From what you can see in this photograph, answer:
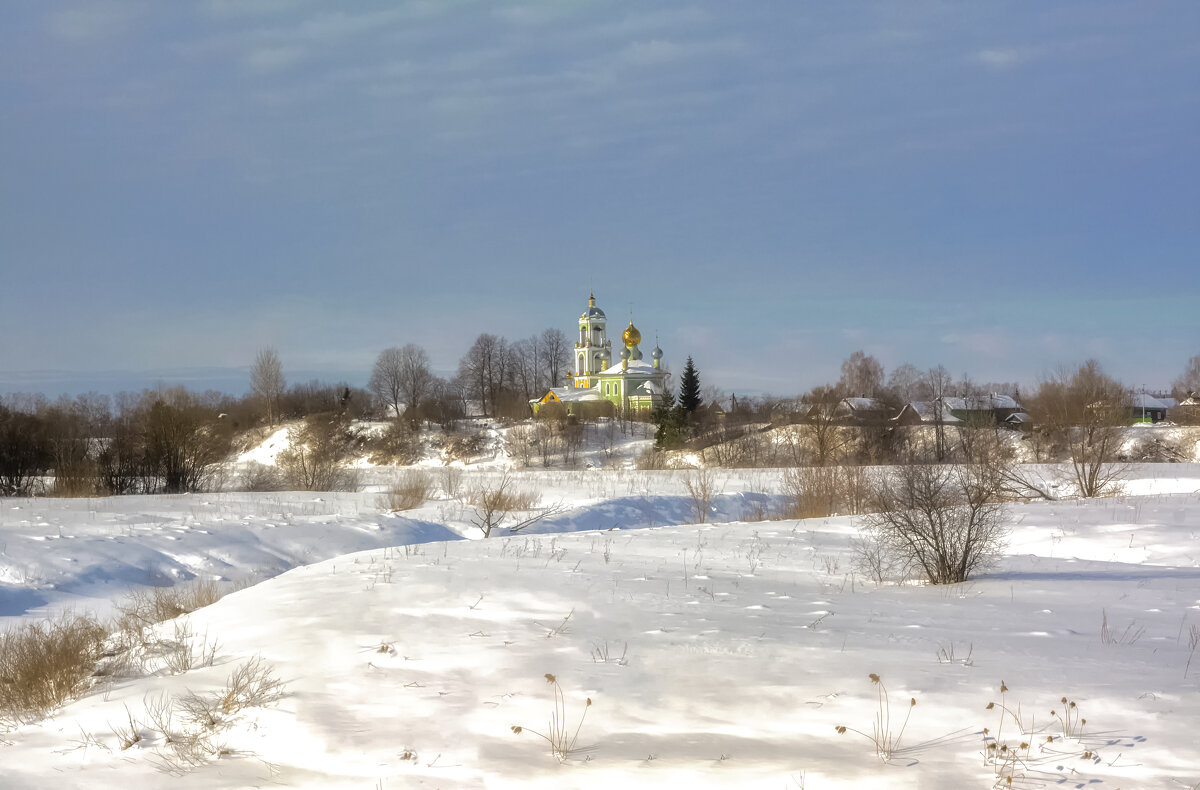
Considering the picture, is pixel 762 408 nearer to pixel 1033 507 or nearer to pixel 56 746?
pixel 1033 507

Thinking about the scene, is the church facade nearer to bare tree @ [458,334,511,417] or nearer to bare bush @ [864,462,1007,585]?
bare tree @ [458,334,511,417]

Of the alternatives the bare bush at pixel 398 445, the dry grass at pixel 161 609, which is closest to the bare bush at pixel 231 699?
the dry grass at pixel 161 609

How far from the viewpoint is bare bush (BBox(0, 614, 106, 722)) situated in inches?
297

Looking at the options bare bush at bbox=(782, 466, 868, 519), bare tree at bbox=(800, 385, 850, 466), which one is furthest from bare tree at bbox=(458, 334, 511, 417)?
bare bush at bbox=(782, 466, 868, 519)

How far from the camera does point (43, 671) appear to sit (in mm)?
7926

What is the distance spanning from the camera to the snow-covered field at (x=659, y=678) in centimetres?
573

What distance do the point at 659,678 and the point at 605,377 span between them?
94282 mm

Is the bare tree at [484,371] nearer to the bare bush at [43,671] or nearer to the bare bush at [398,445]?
the bare bush at [398,445]

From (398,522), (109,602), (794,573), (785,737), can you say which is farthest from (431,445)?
(785,737)

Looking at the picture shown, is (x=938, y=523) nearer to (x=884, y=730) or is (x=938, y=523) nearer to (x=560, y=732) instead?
(x=884, y=730)

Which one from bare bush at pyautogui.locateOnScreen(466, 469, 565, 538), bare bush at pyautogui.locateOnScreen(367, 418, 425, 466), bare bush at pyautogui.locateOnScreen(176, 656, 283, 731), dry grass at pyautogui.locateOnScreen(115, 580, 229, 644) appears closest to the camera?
bare bush at pyautogui.locateOnScreen(176, 656, 283, 731)

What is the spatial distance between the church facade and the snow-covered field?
242 ft

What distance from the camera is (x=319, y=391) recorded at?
9762 cm

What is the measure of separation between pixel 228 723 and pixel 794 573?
746 cm
